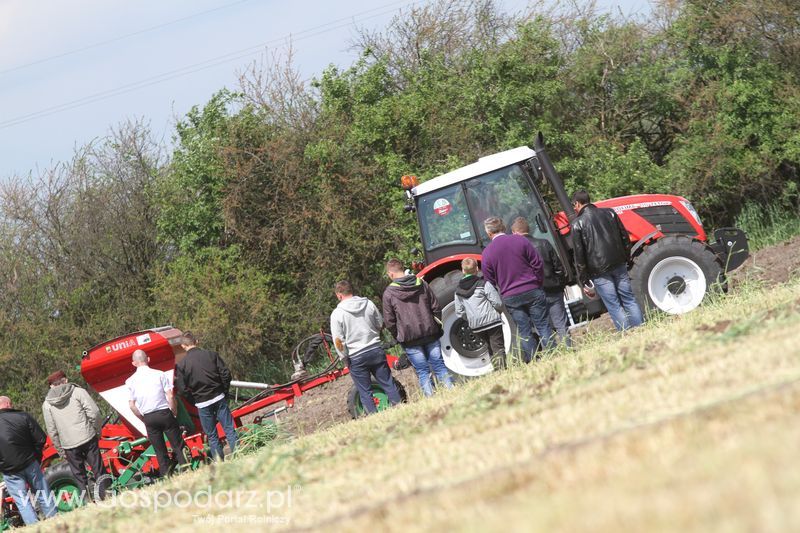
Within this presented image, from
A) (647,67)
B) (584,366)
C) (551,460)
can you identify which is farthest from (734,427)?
(647,67)

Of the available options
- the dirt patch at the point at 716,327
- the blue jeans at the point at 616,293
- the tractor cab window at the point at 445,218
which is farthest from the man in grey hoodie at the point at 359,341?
the dirt patch at the point at 716,327

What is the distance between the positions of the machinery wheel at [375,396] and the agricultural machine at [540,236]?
2.13ft

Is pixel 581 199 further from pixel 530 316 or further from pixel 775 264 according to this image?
pixel 775 264

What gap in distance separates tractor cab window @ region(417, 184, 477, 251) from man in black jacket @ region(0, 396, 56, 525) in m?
4.90

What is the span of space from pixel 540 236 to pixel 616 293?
118 centimetres

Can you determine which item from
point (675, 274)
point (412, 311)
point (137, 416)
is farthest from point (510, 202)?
point (137, 416)

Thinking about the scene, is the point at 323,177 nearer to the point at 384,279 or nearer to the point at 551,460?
the point at 384,279

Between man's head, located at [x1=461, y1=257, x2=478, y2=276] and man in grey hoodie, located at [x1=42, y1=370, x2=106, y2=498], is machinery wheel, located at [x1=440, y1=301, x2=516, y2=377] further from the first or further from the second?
man in grey hoodie, located at [x1=42, y1=370, x2=106, y2=498]

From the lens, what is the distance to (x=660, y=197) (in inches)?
465

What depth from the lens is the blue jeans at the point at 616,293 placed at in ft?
33.8

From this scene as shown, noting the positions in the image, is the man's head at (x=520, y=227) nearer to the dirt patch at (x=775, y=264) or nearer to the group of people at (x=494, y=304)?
the group of people at (x=494, y=304)

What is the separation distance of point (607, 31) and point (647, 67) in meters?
1.28

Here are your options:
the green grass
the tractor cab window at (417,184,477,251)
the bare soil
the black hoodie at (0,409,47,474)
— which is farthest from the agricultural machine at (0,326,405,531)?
the green grass

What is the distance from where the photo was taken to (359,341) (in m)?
10.4
